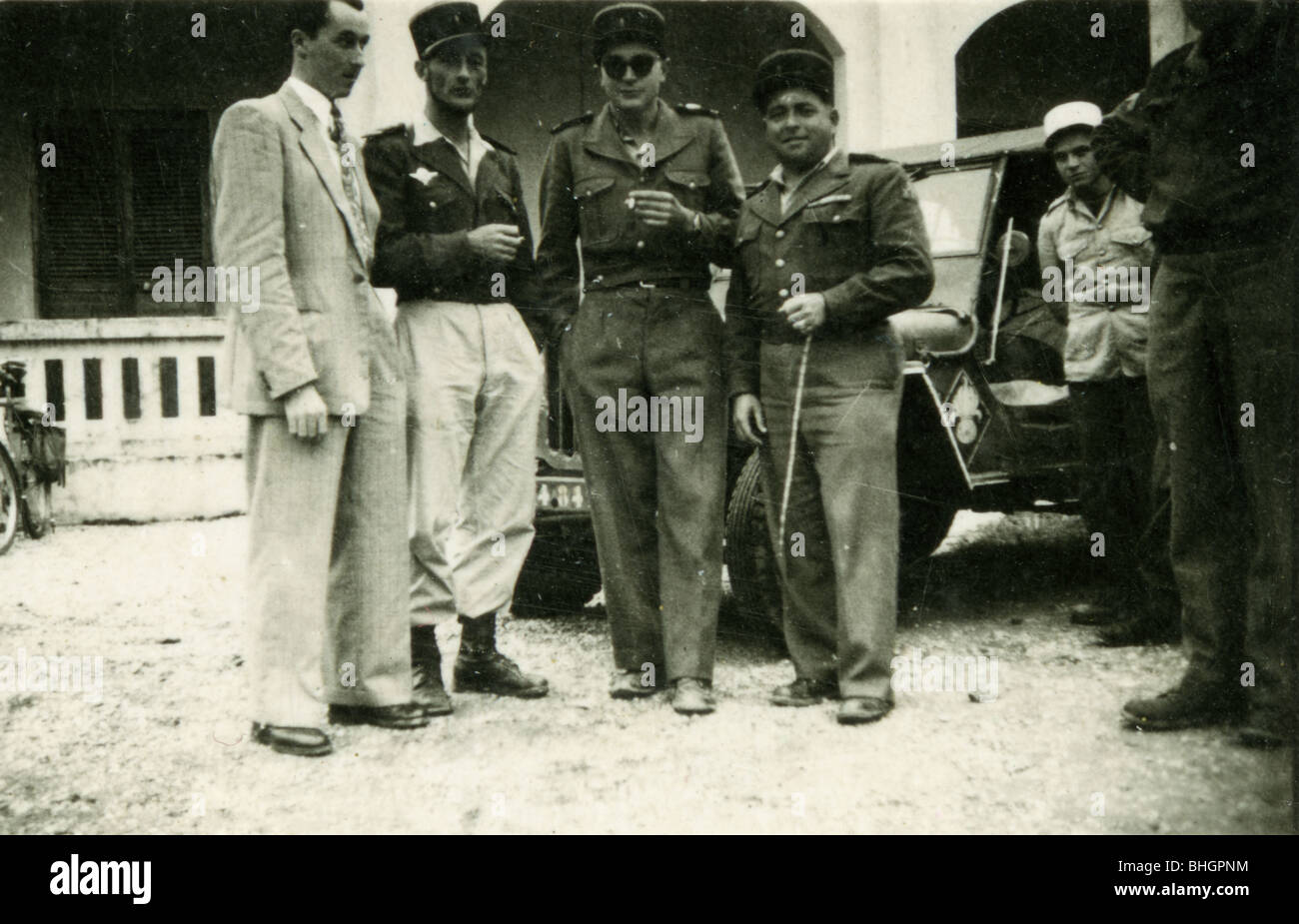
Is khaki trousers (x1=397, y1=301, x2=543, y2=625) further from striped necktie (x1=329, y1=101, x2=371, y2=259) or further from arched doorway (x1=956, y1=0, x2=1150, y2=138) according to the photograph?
arched doorway (x1=956, y1=0, x2=1150, y2=138)

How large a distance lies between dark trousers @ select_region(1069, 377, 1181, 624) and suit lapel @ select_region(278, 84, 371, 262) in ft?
9.05

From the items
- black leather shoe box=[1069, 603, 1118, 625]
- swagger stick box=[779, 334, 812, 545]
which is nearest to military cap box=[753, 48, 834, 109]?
swagger stick box=[779, 334, 812, 545]

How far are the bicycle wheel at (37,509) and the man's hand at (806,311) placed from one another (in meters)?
4.74

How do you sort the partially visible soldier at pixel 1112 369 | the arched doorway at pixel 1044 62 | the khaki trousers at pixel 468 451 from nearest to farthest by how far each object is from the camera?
the khaki trousers at pixel 468 451 < the partially visible soldier at pixel 1112 369 < the arched doorway at pixel 1044 62

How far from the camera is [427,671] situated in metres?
3.50

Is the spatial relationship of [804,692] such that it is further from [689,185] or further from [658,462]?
[689,185]

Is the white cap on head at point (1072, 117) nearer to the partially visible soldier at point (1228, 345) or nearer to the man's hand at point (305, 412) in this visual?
the partially visible soldier at point (1228, 345)

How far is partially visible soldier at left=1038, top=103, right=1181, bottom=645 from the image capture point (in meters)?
4.21

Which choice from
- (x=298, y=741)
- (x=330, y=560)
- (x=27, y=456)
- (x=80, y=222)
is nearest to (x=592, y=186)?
(x=330, y=560)

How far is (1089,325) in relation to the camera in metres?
4.35

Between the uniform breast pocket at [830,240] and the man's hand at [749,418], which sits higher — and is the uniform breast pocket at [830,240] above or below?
above

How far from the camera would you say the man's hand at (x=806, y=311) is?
3223 mm

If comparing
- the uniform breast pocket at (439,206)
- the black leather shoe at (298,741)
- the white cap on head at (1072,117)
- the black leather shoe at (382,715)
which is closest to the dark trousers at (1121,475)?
the white cap on head at (1072,117)

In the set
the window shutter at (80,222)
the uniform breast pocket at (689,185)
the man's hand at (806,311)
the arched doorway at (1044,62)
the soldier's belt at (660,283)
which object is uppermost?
the arched doorway at (1044,62)
